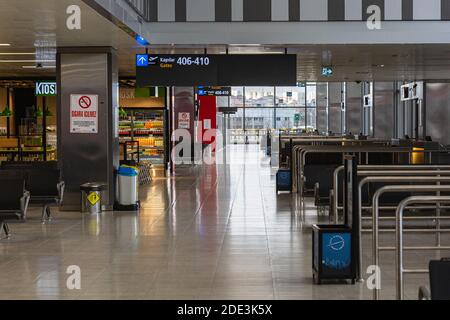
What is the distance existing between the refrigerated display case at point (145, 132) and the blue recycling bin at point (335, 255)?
20001 millimetres

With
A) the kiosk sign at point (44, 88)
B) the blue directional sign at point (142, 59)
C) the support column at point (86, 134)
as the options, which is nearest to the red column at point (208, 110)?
the kiosk sign at point (44, 88)

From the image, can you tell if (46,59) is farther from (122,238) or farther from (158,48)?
(122,238)

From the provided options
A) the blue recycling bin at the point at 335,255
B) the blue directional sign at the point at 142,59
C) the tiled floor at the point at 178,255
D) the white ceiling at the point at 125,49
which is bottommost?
the tiled floor at the point at 178,255

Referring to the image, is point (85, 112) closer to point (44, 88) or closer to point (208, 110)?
point (44, 88)

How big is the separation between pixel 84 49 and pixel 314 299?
984cm

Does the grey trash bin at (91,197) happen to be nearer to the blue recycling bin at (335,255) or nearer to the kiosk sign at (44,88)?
the kiosk sign at (44,88)

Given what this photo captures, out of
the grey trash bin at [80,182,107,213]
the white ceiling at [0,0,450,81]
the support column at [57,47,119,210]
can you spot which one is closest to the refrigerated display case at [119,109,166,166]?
the white ceiling at [0,0,450,81]

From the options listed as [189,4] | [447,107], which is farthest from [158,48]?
[447,107]

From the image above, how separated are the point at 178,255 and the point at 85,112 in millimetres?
6633

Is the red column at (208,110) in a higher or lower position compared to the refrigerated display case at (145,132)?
higher

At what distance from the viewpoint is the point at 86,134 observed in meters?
16.4

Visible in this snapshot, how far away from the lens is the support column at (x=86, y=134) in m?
16.3

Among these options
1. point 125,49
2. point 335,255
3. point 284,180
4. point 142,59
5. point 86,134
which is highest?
point 125,49

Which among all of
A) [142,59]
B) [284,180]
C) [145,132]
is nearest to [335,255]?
[142,59]
